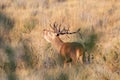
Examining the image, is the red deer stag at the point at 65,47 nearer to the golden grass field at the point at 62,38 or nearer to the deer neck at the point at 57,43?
the deer neck at the point at 57,43

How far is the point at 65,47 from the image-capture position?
11.9m

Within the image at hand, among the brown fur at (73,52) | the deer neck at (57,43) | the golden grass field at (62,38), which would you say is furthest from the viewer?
the deer neck at (57,43)

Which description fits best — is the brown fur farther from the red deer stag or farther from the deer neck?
the deer neck

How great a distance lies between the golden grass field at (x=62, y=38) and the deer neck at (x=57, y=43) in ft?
0.49

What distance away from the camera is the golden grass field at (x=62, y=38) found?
426 inches

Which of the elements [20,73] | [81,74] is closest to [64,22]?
[20,73]

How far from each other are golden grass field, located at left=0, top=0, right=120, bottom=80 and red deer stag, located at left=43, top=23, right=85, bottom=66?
220mm

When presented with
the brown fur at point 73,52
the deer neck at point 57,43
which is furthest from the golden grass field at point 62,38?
the brown fur at point 73,52

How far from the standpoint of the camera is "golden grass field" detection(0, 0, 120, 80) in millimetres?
10812

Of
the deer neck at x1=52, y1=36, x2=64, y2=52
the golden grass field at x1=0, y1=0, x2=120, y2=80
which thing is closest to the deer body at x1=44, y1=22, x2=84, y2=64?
the deer neck at x1=52, y1=36, x2=64, y2=52

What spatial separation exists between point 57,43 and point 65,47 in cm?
72

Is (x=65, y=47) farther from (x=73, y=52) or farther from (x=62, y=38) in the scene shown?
(x=62, y=38)

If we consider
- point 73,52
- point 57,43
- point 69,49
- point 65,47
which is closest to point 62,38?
point 57,43

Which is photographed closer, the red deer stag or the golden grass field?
the golden grass field
